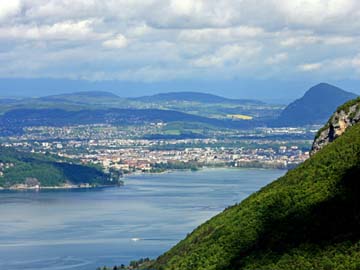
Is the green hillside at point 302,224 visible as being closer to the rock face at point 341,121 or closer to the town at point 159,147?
the rock face at point 341,121

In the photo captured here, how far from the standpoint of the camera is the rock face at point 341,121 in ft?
99.0

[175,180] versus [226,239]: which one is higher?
[175,180]

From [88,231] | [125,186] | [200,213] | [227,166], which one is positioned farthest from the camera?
[227,166]

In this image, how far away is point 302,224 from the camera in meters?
22.1

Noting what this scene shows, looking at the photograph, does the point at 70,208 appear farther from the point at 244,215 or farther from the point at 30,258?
the point at 244,215

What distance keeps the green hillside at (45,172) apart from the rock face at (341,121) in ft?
225

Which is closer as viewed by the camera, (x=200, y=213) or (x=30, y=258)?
(x=30, y=258)

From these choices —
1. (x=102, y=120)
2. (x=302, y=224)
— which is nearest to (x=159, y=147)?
(x=102, y=120)

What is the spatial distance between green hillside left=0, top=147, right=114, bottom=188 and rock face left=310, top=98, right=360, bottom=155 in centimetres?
6871

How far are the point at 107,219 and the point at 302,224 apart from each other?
42.8 meters

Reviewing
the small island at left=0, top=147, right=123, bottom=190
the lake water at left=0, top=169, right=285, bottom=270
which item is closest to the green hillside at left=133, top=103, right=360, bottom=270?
the lake water at left=0, top=169, right=285, bottom=270

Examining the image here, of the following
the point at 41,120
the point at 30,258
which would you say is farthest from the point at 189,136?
the point at 30,258

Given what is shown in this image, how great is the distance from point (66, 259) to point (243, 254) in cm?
2631

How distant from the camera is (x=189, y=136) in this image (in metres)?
166
